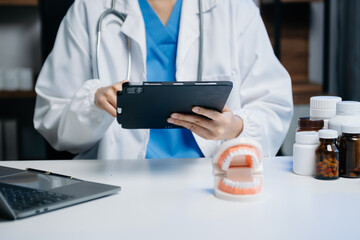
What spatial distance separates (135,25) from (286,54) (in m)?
1.48

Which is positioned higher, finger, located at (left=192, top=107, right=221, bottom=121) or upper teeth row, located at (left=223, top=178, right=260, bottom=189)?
finger, located at (left=192, top=107, right=221, bottom=121)

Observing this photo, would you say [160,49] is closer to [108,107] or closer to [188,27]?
[188,27]

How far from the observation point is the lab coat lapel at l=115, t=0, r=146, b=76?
1329 millimetres

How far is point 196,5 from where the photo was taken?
1395 millimetres

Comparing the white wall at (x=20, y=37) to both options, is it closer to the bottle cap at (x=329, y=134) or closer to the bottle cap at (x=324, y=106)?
the bottle cap at (x=324, y=106)

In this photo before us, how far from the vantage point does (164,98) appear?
905 millimetres

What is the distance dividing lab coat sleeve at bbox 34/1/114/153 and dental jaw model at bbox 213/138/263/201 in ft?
1.54

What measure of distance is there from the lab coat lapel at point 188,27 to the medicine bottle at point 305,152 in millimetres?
469

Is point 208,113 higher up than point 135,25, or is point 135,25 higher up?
point 135,25

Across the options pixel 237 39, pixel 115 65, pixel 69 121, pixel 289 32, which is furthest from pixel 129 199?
pixel 289 32

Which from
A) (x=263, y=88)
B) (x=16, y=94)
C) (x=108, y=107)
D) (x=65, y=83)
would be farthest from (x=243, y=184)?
(x=16, y=94)

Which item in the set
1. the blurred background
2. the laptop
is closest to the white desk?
the laptop

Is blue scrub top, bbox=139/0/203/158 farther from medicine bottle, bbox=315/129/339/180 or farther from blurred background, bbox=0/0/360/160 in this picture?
blurred background, bbox=0/0/360/160

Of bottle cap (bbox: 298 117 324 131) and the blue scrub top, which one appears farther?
the blue scrub top
